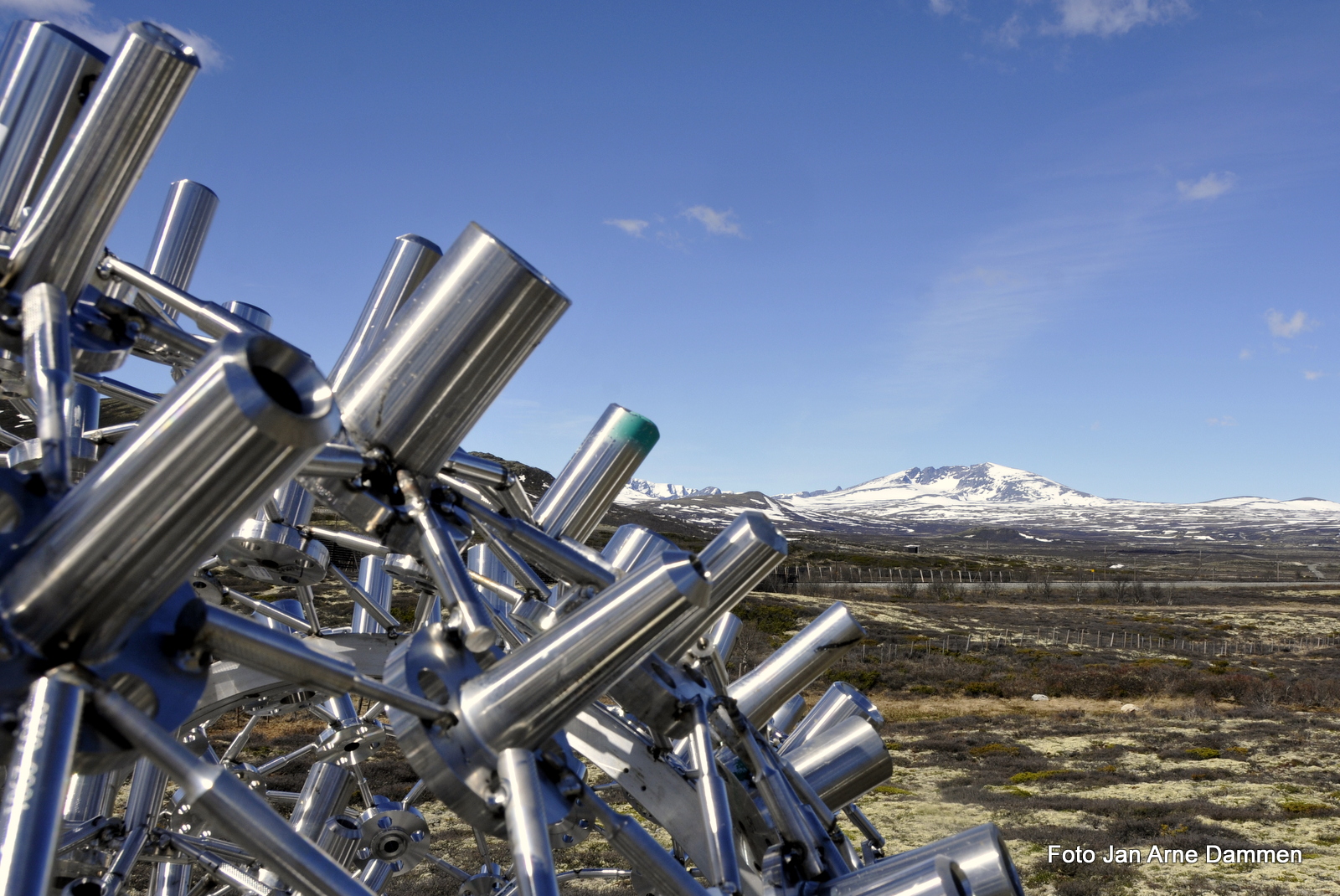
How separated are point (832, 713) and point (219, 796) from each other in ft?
14.0

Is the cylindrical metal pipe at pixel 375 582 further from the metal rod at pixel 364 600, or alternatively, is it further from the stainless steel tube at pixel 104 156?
the stainless steel tube at pixel 104 156

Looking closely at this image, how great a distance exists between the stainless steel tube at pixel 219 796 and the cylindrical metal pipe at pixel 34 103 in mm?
2306

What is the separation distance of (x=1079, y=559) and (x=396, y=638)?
170721mm

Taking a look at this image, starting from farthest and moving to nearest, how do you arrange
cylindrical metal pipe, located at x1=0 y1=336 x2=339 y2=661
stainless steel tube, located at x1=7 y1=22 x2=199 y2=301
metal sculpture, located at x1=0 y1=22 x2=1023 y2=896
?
stainless steel tube, located at x1=7 y1=22 x2=199 y2=301, metal sculpture, located at x1=0 y1=22 x2=1023 y2=896, cylindrical metal pipe, located at x1=0 y1=336 x2=339 y2=661

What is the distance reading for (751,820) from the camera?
348 cm

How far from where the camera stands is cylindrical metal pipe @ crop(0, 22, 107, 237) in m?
3.09

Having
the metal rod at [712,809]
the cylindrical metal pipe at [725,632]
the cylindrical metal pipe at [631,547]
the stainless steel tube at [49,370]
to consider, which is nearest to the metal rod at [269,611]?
the cylindrical metal pipe at [631,547]

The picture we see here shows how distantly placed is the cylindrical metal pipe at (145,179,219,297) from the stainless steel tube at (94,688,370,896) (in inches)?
153

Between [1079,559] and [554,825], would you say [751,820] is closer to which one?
[554,825]

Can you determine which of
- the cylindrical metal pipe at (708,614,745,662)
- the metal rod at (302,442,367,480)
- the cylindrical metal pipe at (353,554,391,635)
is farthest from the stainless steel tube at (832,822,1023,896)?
the cylindrical metal pipe at (353,554,391,635)

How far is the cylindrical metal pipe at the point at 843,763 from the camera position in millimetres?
4586

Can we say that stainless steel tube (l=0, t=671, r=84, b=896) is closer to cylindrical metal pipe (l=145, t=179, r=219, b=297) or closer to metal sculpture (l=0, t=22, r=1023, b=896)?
metal sculpture (l=0, t=22, r=1023, b=896)

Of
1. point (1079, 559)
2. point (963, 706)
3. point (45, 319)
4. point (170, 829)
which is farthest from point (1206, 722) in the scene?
point (1079, 559)

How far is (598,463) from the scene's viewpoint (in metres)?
4.16
